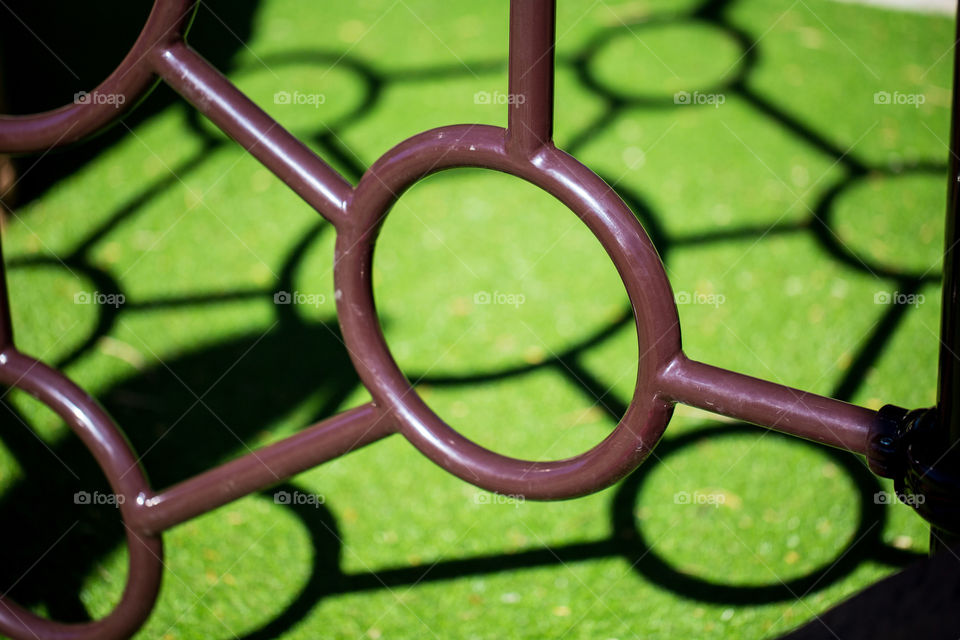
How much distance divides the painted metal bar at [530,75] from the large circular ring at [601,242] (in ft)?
0.07

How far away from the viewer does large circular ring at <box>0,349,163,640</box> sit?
4.55 feet

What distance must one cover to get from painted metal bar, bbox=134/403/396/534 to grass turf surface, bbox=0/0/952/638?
1.66ft

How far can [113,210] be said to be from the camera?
2.82 m

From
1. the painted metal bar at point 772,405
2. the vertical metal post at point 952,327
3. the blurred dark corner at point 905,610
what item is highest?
the vertical metal post at point 952,327

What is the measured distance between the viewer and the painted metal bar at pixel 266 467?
1.24m

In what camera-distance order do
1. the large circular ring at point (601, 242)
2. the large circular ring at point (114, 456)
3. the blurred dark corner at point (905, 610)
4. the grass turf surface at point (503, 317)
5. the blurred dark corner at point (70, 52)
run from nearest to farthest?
the blurred dark corner at point (905, 610) → the large circular ring at point (601, 242) → the large circular ring at point (114, 456) → the grass turf surface at point (503, 317) → the blurred dark corner at point (70, 52)

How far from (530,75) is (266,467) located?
65 centimetres

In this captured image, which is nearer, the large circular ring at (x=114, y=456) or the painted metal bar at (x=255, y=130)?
the painted metal bar at (x=255, y=130)

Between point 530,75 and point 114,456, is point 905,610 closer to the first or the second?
point 530,75

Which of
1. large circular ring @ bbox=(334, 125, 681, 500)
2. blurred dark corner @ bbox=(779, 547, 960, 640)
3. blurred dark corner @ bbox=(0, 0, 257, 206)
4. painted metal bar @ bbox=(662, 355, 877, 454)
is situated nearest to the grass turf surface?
blurred dark corner @ bbox=(0, 0, 257, 206)

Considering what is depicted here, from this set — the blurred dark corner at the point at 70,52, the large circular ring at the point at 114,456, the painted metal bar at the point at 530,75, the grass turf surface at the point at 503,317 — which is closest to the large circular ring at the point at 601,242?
the painted metal bar at the point at 530,75

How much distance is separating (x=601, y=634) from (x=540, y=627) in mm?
112

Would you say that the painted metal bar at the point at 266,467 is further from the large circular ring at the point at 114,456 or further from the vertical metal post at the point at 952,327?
the vertical metal post at the point at 952,327

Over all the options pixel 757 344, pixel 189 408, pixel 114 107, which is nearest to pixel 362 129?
pixel 189 408
